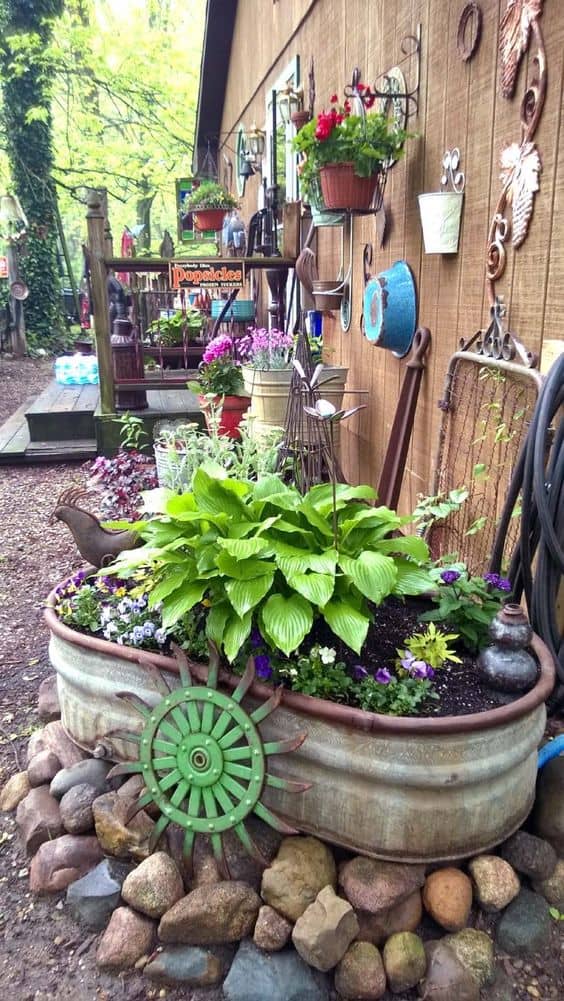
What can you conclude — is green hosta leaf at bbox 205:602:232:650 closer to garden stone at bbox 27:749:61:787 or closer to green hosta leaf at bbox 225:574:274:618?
green hosta leaf at bbox 225:574:274:618

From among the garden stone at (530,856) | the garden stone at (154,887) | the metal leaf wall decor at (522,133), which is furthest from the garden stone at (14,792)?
the metal leaf wall decor at (522,133)

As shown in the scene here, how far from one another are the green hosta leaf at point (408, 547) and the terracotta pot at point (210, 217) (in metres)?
6.42

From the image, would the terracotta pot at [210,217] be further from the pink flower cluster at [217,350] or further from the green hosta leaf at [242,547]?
the green hosta leaf at [242,547]

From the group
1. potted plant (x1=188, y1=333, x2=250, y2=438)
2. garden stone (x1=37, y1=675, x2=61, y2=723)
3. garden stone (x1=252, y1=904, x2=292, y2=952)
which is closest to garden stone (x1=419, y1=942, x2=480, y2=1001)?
garden stone (x1=252, y1=904, x2=292, y2=952)

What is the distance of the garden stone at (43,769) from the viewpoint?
7.79 ft

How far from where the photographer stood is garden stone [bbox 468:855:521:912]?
1.82 meters

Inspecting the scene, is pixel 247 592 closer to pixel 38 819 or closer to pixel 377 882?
pixel 377 882

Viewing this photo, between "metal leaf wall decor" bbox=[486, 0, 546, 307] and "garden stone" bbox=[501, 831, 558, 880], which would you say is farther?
"metal leaf wall decor" bbox=[486, 0, 546, 307]

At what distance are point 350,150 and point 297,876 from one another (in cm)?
286

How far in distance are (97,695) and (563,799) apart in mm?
1337

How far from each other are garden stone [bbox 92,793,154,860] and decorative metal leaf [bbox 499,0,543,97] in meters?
2.53

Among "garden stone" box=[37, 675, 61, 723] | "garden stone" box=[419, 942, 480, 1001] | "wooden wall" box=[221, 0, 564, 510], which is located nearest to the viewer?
"garden stone" box=[419, 942, 480, 1001]

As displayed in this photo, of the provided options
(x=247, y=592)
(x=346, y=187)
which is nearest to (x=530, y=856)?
(x=247, y=592)

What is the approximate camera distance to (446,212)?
9.53 feet
